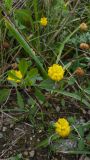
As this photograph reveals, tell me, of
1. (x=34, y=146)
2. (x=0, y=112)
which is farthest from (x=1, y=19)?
(x=34, y=146)

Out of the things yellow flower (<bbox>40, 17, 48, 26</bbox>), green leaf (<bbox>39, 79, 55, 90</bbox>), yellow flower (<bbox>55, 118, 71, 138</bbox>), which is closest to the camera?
yellow flower (<bbox>55, 118, 71, 138</bbox>)

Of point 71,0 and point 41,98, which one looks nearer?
point 41,98

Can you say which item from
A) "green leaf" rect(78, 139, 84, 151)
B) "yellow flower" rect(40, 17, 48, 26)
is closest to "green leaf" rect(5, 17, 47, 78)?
"yellow flower" rect(40, 17, 48, 26)

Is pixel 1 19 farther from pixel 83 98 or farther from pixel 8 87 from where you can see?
pixel 83 98

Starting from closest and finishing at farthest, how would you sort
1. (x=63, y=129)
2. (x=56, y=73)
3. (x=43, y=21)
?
(x=63, y=129)
(x=56, y=73)
(x=43, y=21)

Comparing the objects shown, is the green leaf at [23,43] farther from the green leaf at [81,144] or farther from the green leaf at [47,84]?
the green leaf at [81,144]

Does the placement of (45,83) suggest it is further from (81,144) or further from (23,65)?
(81,144)

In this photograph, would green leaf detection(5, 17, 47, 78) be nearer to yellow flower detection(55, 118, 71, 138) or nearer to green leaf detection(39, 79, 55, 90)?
green leaf detection(39, 79, 55, 90)

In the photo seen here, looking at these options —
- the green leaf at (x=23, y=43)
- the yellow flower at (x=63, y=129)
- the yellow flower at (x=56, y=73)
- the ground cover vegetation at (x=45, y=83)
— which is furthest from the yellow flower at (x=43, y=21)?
the yellow flower at (x=63, y=129)

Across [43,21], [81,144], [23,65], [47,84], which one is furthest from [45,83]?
[43,21]

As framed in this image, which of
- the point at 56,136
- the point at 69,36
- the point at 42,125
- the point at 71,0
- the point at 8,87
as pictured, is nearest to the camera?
the point at 56,136

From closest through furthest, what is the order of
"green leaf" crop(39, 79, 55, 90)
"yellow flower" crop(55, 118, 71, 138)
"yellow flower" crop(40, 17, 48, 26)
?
"yellow flower" crop(55, 118, 71, 138) < "green leaf" crop(39, 79, 55, 90) < "yellow flower" crop(40, 17, 48, 26)
